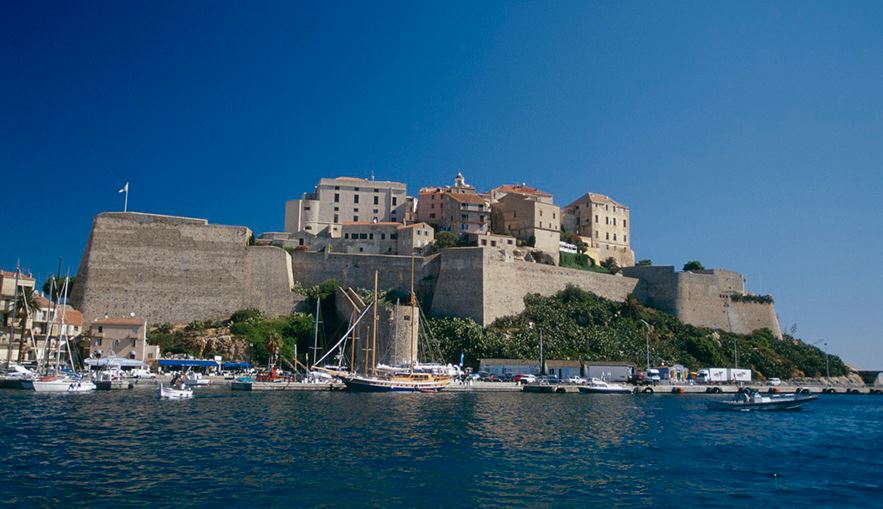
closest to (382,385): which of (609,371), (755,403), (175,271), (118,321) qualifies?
(609,371)

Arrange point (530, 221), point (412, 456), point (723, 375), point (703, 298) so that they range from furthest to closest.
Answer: point (530, 221), point (703, 298), point (723, 375), point (412, 456)

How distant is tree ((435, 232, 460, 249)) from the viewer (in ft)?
182

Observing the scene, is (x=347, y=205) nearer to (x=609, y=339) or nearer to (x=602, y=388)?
(x=609, y=339)

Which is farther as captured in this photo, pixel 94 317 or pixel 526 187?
pixel 526 187

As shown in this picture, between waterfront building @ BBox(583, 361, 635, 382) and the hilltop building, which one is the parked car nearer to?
waterfront building @ BBox(583, 361, 635, 382)

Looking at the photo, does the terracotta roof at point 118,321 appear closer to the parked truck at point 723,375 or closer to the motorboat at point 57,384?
the motorboat at point 57,384

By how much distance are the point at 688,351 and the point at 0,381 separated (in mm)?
44161

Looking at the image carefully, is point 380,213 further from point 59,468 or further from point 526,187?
point 59,468

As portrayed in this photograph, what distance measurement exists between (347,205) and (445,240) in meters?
11.4

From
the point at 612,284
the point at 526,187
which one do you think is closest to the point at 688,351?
the point at 612,284

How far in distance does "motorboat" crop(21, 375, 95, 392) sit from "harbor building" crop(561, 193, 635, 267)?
1733 inches

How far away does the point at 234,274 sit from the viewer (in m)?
47.3

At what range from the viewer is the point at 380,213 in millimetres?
63688

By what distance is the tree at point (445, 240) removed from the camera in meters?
55.6
